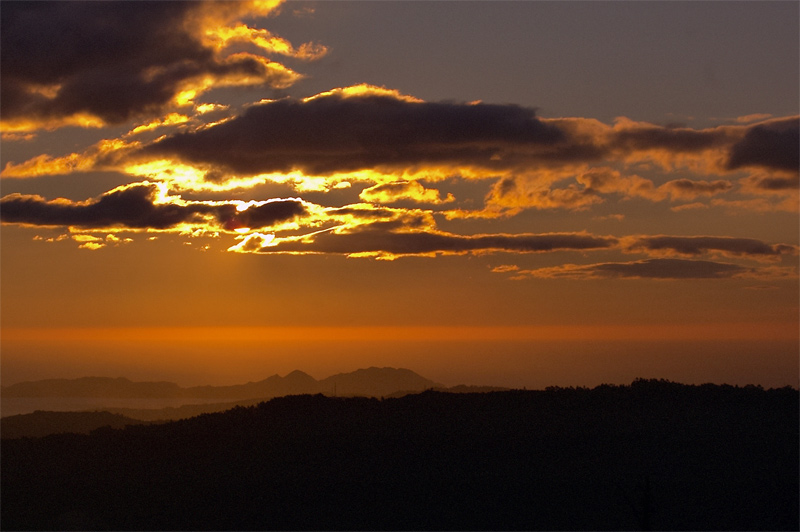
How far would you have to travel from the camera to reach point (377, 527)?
27391 millimetres

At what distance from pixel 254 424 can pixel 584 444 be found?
15.8m

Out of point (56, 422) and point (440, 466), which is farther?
point (56, 422)

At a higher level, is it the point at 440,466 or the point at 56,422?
the point at 440,466

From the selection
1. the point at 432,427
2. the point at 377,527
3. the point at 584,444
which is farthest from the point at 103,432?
the point at 584,444

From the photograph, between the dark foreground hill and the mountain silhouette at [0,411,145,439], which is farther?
the mountain silhouette at [0,411,145,439]

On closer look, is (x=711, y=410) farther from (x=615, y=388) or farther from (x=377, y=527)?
(x=377, y=527)

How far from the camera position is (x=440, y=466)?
105 feet

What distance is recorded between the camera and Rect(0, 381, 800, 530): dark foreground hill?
90.8ft

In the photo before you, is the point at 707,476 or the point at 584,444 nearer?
the point at 707,476

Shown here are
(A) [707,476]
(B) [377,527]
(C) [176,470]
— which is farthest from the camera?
(C) [176,470]

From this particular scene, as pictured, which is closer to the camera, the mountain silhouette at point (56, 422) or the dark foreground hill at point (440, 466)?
the dark foreground hill at point (440, 466)

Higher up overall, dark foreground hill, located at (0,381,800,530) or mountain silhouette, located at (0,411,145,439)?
dark foreground hill, located at (0,381,800,530)

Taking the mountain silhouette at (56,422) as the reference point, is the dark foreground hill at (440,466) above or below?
above

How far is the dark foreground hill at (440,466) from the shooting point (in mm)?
27672
